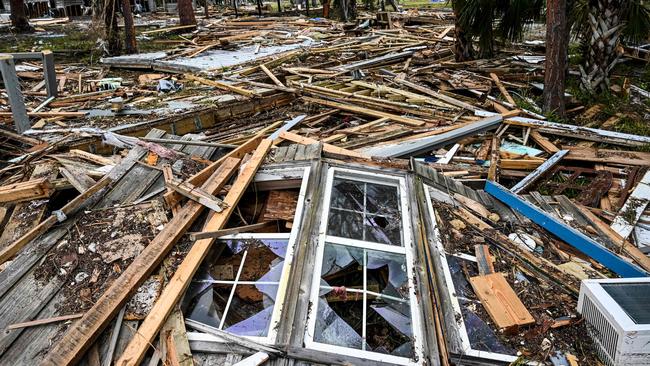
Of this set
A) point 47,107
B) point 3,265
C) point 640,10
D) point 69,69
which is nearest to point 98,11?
point 69,69

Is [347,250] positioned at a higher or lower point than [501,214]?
higher

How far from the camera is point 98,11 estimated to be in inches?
434

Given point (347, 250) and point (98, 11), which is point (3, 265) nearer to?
point (347, 250)

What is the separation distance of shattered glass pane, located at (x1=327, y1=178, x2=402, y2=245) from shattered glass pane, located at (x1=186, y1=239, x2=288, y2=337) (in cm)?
55

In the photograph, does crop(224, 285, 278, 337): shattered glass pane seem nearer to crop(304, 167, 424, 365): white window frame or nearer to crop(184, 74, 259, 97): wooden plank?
crop(304, 167, 424, 365): white window frame

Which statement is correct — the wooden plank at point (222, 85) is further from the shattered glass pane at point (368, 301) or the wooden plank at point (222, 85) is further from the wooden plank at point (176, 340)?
the wooden plank at point (176, 340)

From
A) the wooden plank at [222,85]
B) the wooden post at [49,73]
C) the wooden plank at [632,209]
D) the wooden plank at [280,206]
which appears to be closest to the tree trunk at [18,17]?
the wooden plank at [222,85]

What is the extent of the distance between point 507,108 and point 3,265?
7.32m

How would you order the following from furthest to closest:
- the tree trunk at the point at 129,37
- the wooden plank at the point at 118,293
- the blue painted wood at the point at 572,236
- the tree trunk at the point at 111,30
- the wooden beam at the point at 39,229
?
1. the tree trunk at the point at 129,37
2. the tree trunk at the point at 111,30
3. the blue painted wood at the point at 572,236
4. the wooden beam at the point at 39,229
5. the wooden plank at the point at 118,293

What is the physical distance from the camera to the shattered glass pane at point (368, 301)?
2.63m

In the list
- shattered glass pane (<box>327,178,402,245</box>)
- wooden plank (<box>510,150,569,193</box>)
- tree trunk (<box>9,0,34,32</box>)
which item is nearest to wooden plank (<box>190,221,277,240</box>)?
shattered glass pane (<box>327,178,402,245</box>)

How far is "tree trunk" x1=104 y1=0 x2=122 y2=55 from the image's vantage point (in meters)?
11.0

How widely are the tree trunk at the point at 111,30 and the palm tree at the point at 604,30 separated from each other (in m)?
10.7

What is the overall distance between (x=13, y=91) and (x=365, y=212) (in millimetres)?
5109
